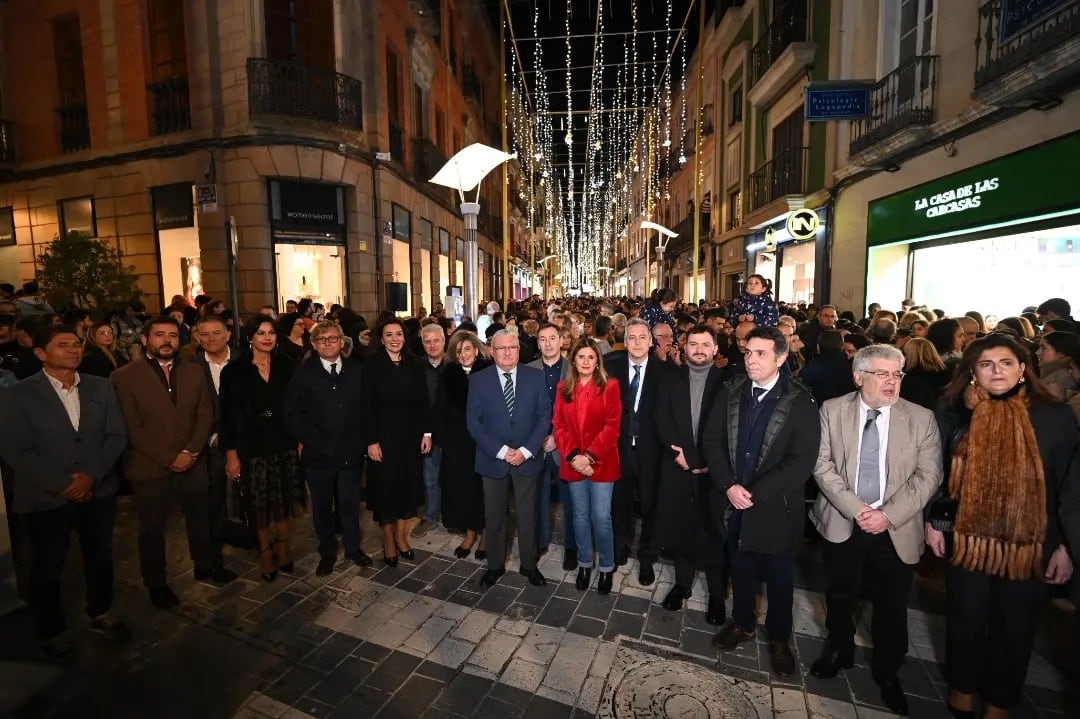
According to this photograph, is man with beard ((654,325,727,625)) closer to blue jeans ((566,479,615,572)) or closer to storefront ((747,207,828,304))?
blue jeans ((566,479,615,572))

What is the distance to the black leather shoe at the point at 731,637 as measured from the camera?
3.60m

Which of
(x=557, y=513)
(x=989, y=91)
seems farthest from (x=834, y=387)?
(x=989, y=91)

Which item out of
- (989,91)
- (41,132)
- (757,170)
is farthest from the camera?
(757,170)

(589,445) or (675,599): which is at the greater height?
(589,445)

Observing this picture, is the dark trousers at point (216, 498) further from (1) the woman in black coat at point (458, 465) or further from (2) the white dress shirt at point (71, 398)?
(1) the woman in black coat at point (458, 465)

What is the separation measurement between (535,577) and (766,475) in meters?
2.12

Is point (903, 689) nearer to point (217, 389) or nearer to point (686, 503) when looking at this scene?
point (686, 503)

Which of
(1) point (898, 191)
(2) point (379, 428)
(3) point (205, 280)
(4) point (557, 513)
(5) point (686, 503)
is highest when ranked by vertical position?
(1) point (898, 191)

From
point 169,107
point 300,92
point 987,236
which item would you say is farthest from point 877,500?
point 169,107

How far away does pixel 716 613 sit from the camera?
3895mm

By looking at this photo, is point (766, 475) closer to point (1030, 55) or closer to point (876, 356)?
point (876, 356)

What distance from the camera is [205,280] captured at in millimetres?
12539

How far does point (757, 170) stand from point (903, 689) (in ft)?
60.9

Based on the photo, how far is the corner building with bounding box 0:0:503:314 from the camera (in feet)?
39.9
